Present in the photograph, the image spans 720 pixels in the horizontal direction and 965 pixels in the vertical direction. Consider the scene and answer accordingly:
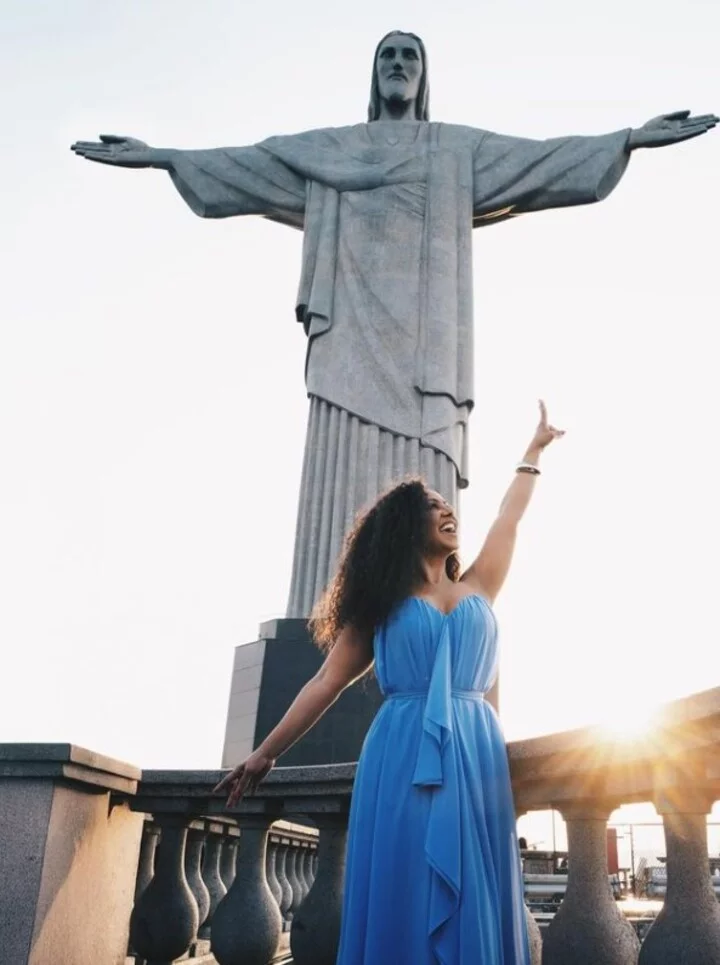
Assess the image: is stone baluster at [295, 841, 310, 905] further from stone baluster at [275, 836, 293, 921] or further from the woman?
the woman

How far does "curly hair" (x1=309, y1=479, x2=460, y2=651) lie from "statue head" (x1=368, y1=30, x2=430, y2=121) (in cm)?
758

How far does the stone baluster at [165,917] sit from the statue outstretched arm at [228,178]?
7.09m

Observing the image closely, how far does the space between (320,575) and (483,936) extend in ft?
17.7

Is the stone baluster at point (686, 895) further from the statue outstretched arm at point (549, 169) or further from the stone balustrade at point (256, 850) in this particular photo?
the statue outstretched arm at point (549, 169)

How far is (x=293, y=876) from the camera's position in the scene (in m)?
5.90

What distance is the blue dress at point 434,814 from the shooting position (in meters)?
2.34

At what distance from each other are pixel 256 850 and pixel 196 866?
847mm

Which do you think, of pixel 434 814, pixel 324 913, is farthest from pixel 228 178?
pixel 434 814

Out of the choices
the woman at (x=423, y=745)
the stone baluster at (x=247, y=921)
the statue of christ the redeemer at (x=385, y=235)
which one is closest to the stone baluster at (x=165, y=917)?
the stone baluster at (x=247, y=921)

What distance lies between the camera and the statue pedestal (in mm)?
6508

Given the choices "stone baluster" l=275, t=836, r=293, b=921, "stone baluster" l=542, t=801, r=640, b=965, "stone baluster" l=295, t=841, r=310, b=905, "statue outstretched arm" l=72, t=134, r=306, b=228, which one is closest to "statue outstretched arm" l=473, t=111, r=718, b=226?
"statue outstretched arm" l=72, t=134, r=306, b=228

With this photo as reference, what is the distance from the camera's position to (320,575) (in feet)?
25.1

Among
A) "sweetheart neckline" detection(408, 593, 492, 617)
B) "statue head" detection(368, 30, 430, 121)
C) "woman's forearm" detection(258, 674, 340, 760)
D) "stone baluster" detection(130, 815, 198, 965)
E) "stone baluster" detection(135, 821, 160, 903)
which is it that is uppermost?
"statue head" detection(368, 30, 430, 121)

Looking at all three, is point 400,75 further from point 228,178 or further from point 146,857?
point 146,857
